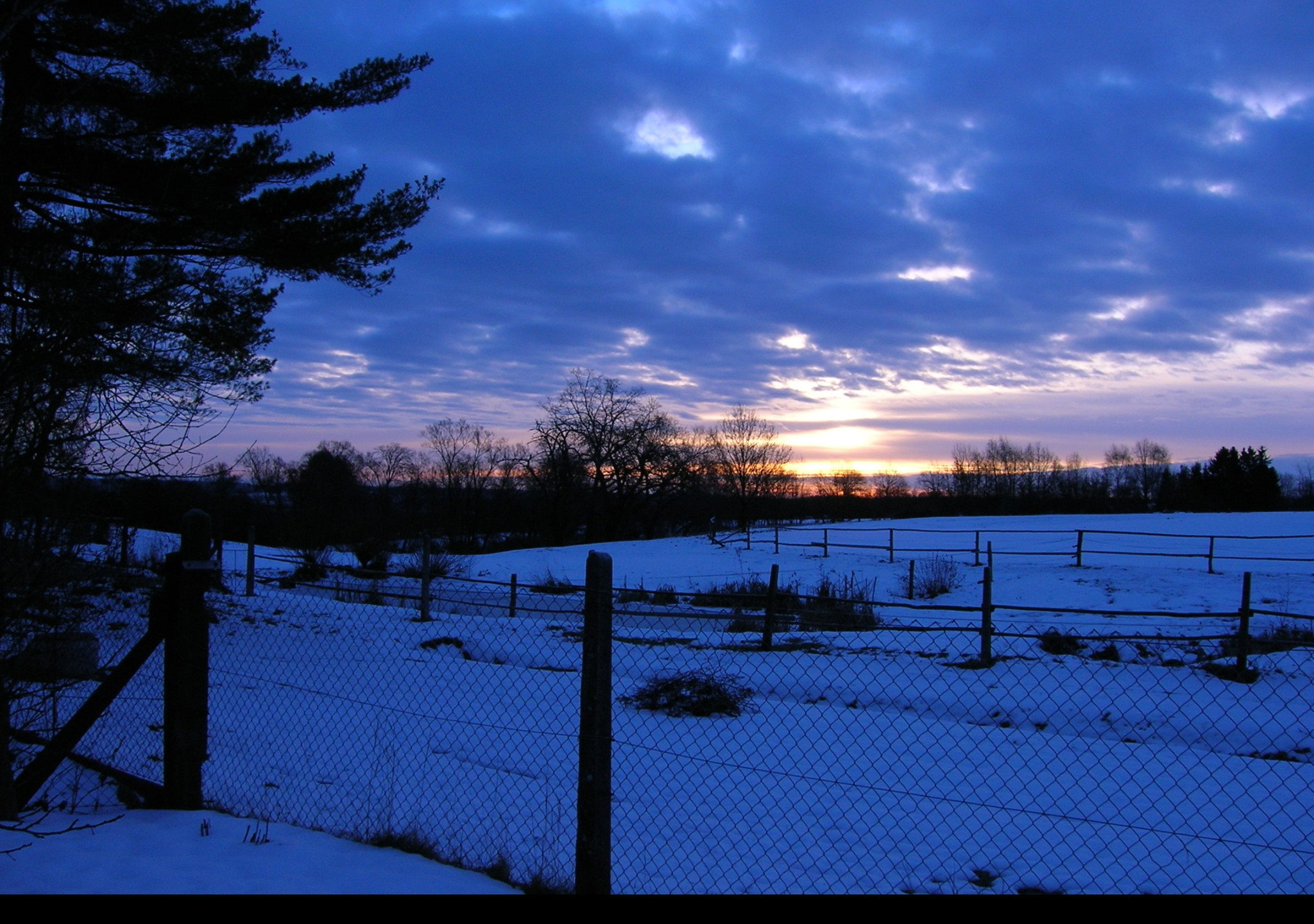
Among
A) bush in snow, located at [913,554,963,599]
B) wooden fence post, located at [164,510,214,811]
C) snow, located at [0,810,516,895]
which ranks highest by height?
wooden fence post, located at [164,510,214,811]

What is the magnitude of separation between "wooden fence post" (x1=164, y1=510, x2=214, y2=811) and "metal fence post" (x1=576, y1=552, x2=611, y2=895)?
2.25 m

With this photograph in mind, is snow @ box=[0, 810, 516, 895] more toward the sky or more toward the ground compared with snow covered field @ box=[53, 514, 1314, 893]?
more toward the sky

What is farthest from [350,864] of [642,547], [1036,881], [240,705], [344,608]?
[642,547]

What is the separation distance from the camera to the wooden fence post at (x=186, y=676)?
4.28m

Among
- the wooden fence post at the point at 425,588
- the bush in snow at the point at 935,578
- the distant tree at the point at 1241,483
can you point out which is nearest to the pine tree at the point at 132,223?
the wooden fence post at the point at 425,588

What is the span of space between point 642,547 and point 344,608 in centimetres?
2093

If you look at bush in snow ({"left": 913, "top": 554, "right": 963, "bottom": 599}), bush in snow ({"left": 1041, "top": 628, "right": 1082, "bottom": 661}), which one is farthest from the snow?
bush in snow ({"left": 913, "top": 554, "right": 963, "bottom": 599})

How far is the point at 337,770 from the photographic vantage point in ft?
21.4

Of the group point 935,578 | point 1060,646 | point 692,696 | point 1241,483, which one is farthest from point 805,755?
point 1241,483

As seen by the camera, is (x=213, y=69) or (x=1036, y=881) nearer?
(x=1036, y=881)

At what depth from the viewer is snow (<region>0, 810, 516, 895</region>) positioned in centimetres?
334

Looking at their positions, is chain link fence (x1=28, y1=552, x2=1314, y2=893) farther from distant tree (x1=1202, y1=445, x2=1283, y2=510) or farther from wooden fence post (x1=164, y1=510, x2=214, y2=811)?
distant tree (x1=1202, y1=445, x2=1283, y2=510)

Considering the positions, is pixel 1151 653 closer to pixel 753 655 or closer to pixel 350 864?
pixel 753 655

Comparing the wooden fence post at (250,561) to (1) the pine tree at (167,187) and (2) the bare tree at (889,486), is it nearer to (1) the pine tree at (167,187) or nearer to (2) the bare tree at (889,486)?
(1) the pine tree at (167,187)
